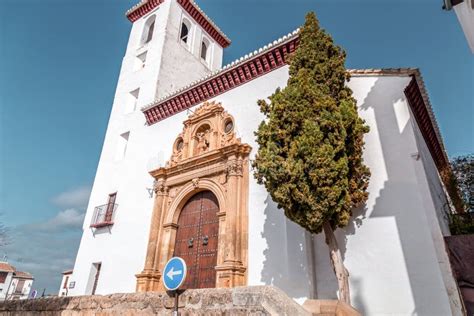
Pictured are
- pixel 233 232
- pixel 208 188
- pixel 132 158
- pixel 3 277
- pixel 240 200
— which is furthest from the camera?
pixel 3 277

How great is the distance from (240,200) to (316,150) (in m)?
2.52

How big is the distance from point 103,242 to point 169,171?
3166 millimetres

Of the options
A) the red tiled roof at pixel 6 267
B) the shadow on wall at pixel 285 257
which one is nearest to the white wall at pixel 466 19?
the shadow on wall at pixel 285 257

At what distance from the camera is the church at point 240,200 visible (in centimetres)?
506

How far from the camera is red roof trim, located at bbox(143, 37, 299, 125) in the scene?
7.65 metres

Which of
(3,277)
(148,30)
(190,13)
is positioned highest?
(190,13)

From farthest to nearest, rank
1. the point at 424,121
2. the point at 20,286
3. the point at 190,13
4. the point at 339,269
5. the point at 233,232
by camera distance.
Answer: the point at 20,286 → the point at 190,13 → the point at 424,121 → the point at 233,232 → the point at 339,269

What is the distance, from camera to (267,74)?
26.0 feet

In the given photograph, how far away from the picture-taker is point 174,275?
3350mm

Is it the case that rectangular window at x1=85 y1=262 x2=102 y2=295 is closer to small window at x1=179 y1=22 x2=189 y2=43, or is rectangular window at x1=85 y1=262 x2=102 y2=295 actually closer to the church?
the church

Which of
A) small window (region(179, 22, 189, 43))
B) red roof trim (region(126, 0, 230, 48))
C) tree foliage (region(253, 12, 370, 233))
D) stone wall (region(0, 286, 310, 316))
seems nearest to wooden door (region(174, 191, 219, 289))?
tree foliage (region(253, 12, 370, 233))

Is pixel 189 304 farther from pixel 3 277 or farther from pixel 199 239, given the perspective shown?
A: pixel 3 277

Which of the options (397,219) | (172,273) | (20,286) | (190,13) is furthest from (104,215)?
(20,286)

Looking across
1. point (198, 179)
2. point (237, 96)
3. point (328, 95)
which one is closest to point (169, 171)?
point (198, 179)
